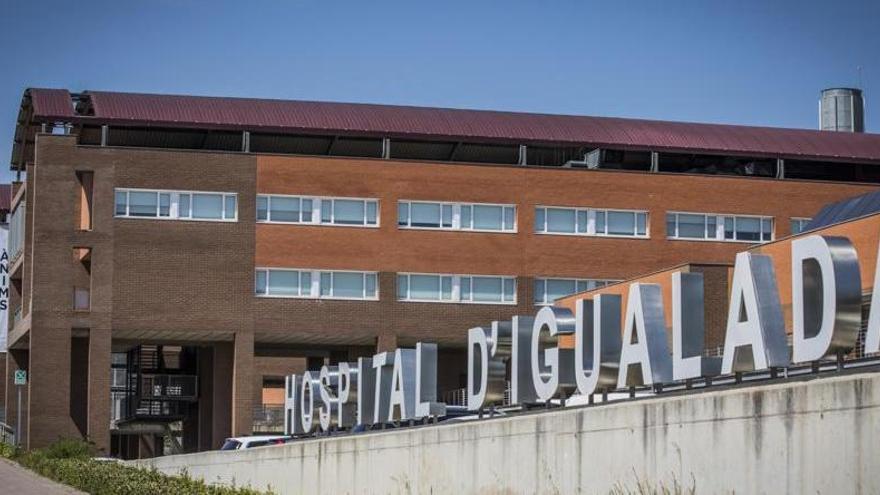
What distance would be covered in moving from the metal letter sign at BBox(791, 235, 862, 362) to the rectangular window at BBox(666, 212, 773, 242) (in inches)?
2154

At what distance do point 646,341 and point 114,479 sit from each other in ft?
68.5

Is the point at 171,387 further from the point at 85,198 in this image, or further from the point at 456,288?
the point at 456,288

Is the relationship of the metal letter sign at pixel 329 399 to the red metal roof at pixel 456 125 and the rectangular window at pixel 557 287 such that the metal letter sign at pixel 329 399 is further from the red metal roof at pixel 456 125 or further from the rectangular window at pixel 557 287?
the rectangular window at pixel 557 287

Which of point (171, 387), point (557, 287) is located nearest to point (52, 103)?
point (171, 387)

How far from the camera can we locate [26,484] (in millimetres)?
44469

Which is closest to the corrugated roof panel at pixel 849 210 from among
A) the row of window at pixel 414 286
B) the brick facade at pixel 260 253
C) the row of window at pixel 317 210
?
the brick facade at pixel 260 253

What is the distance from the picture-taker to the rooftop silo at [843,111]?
3184 inches

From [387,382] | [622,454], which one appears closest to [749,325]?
[622,454]

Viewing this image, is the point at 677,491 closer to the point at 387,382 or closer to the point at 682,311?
the point at 682,311

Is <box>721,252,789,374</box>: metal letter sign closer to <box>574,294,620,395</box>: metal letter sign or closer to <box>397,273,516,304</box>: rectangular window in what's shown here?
<box>574,294,620,395</box>: metal letter sign

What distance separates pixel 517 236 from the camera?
67.8 meters

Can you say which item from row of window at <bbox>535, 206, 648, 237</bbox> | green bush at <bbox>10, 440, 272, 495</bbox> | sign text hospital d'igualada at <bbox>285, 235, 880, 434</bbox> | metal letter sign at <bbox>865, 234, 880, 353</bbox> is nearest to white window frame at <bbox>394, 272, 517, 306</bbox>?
Result: row of window at <bbox>535, 206, 648, 237</bbox>

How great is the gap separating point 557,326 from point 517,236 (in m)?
46.2

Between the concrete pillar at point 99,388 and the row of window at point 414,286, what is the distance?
6.70m
